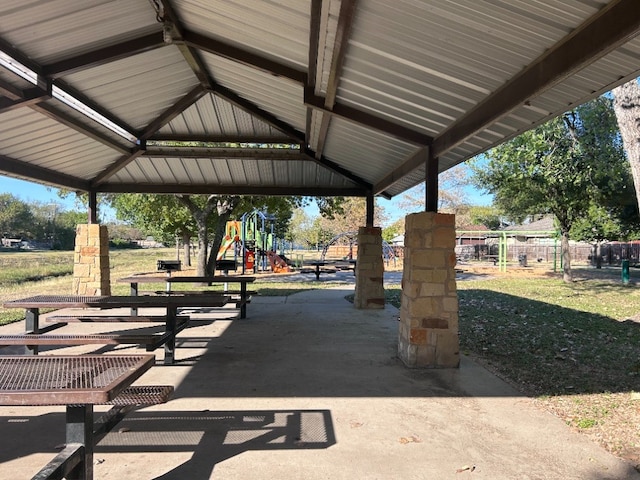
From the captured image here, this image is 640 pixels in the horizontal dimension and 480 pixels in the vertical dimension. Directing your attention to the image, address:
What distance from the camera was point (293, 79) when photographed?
4.85m

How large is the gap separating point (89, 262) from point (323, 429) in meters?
7.74

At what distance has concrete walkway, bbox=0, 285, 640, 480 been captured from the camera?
2.97m

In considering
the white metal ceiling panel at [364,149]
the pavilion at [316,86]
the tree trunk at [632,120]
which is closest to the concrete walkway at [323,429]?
the pavilion at [316,86]

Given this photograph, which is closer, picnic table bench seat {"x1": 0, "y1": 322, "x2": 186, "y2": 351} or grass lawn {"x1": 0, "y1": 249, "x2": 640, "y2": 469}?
grass lawn {"x1": 0, "y1": 249, "x2": 640, "y2": 469}

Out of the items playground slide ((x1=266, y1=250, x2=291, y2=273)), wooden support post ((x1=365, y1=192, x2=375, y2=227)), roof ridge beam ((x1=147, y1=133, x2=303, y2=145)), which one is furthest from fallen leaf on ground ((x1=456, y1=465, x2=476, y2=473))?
playground slide ((x1=266, y1=250, x2=291, y2=273))

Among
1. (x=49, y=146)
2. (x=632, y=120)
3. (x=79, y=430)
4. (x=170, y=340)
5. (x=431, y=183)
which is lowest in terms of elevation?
(x=170, y=340)

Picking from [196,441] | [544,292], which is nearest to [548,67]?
[196,441]

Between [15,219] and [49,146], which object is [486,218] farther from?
[15,219]

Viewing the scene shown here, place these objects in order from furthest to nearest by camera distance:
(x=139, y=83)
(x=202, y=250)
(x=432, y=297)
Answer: (x=202, y=250) < (x=139, y=83) < (x=432, y=297)

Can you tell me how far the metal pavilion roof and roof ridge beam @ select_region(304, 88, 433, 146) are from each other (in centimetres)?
2

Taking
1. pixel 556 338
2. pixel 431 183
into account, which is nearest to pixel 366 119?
pixel 431 183

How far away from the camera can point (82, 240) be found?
9.46 meters

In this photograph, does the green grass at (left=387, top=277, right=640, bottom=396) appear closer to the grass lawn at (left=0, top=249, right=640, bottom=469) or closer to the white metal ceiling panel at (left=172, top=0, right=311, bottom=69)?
the grass lawn at (left=0, top=249, right=640, bottom=469)

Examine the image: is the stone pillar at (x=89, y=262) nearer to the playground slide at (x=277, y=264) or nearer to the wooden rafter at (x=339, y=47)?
the wooden rafter at (x=339, y=47)
